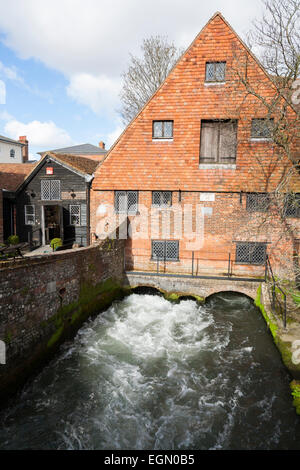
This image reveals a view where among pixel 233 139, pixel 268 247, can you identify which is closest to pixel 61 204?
pixel 233 139

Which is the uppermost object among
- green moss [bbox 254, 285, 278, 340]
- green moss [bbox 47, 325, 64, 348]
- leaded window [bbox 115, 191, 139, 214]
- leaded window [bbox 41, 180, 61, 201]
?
leaded window [bbox 41, 180, 61, 201]

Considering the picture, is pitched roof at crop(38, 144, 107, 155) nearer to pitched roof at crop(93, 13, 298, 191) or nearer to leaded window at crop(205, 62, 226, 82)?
pitched roof at crop(93, 13, 298, 191)

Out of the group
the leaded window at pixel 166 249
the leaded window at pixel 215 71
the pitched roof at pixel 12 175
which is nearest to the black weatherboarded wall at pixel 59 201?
the pitched roof at pixel 12 175

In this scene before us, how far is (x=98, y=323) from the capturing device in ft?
35.2

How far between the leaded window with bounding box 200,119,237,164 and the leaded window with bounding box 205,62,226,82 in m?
1.92

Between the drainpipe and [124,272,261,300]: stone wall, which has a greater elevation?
the drainpipe

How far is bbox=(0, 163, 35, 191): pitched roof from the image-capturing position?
18.2 m

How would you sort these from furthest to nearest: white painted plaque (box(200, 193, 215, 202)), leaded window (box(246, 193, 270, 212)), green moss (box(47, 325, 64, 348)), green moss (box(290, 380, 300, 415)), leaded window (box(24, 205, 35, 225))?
1. leaded window (box(24, 205, 35, 225))
2. white painted plaque (box(200, 193, 215, 202))
3. leaded window (box(246, 193, 270, 212))
4. green moss (box(47, 325, 64, 348))
5. green moss (box(290, 380, 300, 415))

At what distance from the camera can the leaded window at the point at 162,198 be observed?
45.2 feet

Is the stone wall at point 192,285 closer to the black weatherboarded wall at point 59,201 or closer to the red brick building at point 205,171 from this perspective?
the red brick building at point 205,171

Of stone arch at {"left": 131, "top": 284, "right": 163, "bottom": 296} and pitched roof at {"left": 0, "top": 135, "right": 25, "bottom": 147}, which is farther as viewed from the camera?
pitched roof at {"left": 0, "top": 135, "right": 25, "bottom": 147}

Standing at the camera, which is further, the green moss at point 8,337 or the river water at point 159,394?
the green moss at point 8,337

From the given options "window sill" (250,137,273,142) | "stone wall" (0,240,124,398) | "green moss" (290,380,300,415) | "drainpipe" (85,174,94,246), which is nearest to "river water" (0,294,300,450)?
"green moss" (290,380,300,415)

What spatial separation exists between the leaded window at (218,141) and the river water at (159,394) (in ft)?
25.4
